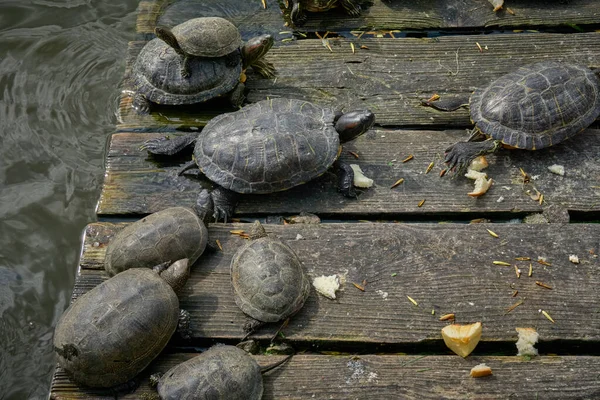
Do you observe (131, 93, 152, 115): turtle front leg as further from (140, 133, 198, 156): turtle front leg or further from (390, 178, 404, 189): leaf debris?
(390, 178, 404, 189): leaf debris

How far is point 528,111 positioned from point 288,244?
1881mm

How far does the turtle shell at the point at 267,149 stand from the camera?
3.76 m

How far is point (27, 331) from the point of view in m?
3.97

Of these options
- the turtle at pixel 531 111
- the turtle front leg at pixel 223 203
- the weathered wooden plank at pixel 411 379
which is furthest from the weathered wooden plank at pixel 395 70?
the weathered wooden plank at pixel 411 379

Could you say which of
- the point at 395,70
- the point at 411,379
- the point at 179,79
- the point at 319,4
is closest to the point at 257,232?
the point at 411,379

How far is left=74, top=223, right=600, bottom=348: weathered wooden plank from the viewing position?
3.28 metres

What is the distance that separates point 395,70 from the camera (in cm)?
453

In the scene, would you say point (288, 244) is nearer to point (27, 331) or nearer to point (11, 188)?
point (27, 331)

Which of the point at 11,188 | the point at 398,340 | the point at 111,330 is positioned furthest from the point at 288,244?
the point at 11,188

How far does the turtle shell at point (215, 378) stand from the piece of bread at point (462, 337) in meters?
1.04

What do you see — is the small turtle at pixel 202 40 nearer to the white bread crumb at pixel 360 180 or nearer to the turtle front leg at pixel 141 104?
the turtle front leg at pixel 141 104

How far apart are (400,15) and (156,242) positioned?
9.28ft

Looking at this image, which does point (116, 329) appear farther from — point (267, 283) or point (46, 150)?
point (46, 150)

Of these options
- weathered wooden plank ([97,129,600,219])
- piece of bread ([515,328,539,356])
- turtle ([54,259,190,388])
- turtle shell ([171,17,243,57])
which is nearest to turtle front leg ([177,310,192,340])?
turtle ([54,259,190,388])
